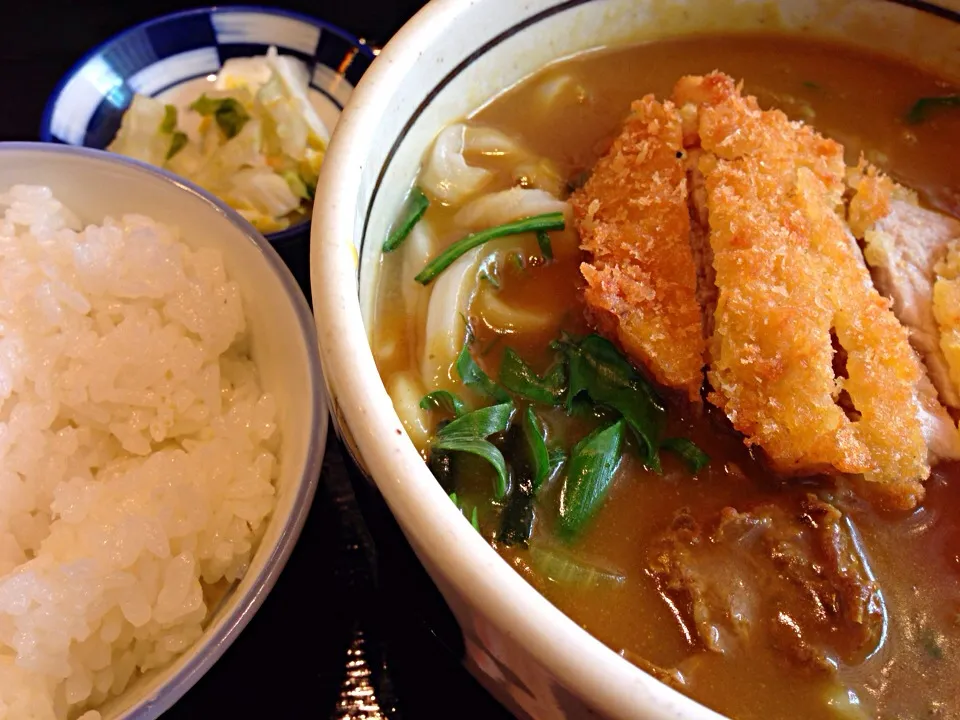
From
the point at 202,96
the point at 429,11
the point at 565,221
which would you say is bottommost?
the point at 202,96

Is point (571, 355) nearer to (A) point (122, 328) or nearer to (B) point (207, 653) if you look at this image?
(B) point (207, 653)

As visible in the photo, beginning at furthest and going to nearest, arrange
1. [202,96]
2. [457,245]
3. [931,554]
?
[202,96] → [457,245] → [931,554]

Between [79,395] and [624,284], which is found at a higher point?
[624,284]

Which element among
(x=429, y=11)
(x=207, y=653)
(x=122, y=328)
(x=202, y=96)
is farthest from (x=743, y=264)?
(x=202, y=96)

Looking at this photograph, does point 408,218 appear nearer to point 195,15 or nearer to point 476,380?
point 476,380

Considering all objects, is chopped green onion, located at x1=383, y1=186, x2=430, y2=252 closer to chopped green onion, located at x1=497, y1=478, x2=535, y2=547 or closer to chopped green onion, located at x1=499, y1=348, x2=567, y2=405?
chopped green onion, located at x1=499, y1=348, x2=567, y2=405
